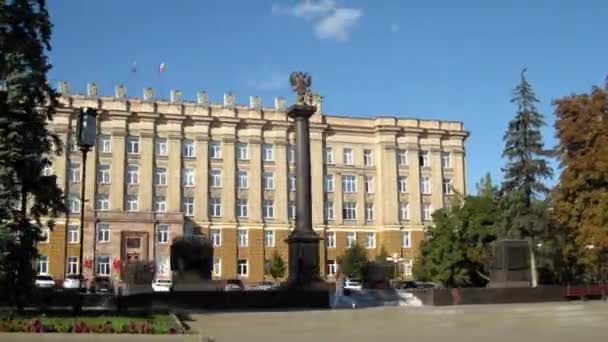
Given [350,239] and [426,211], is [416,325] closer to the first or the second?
[350,239]

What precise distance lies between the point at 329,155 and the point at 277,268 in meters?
15.3

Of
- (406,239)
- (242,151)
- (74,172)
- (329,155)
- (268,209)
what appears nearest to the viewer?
(74,172)

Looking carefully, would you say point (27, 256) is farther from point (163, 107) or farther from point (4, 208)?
point (163, 107)

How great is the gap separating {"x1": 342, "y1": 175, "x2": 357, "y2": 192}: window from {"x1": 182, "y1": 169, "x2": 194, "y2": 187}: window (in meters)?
17.3

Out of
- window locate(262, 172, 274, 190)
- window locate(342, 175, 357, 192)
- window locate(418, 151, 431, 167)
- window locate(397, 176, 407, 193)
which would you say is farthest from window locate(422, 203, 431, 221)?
window locate(262, 172, 274, 190)

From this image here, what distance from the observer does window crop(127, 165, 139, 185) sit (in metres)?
74.6

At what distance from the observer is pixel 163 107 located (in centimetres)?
7662

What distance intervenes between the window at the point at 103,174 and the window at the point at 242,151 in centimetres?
1379

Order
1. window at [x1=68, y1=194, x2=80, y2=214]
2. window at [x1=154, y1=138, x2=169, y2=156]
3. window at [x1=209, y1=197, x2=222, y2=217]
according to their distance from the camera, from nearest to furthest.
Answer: window at [x1=68, y1=194, x2=80, y2=214] → window at [x1=154, y1=138, x2=169, y2=156] → window at [x1=209, y1=197, x2=222, y2=217]

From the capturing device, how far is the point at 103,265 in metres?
69.2

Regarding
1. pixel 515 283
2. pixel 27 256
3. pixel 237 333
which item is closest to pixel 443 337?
pixel 237 333

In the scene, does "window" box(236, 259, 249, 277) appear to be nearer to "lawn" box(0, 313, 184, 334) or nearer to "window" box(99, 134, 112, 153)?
"window" box(99, 134, 112, 153)

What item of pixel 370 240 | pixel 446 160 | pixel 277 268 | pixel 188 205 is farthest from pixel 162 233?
pixel 446 160

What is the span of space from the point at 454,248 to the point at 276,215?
3016cm
